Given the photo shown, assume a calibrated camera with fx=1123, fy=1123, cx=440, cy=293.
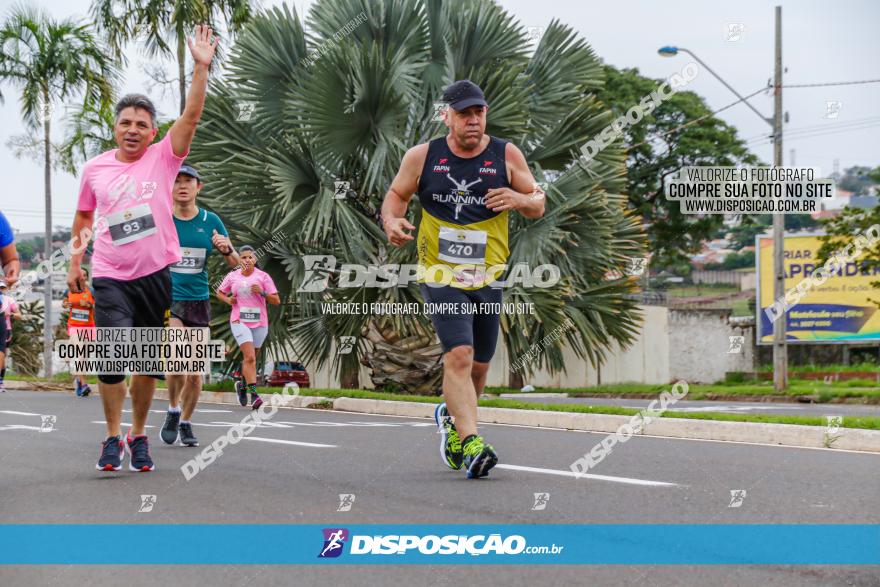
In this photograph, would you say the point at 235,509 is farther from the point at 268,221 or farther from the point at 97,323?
the point at 268,221

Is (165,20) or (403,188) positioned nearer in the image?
(403,188)

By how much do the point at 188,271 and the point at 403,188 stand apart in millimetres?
2545

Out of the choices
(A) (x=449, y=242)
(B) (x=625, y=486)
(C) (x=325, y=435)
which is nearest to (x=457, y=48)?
(C) (x=325, y=435)

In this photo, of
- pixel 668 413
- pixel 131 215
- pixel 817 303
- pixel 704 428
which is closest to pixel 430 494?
pixel 131 215

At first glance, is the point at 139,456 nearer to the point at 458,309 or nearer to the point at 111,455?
the point at 111,455

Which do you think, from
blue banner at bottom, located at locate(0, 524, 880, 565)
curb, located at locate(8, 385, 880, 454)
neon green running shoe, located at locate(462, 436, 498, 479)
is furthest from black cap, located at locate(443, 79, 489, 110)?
curb, located at locate(8, 385, 880, 454)

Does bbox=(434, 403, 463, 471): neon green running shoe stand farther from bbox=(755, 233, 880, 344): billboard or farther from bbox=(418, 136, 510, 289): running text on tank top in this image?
bbox=(755, 233, 880, 344): billboard

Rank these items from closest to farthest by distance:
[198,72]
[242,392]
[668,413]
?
[198,72] → [668,413] → [242,392]

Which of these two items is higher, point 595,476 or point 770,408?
point 595,476

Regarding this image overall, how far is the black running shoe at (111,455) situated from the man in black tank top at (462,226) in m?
1.90

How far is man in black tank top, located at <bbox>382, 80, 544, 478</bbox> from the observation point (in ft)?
20.3

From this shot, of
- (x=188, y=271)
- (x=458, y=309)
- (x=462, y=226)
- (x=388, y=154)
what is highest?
(x=388, y=154)

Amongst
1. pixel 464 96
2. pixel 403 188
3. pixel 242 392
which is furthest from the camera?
pixel 242 392

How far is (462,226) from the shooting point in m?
6.32
